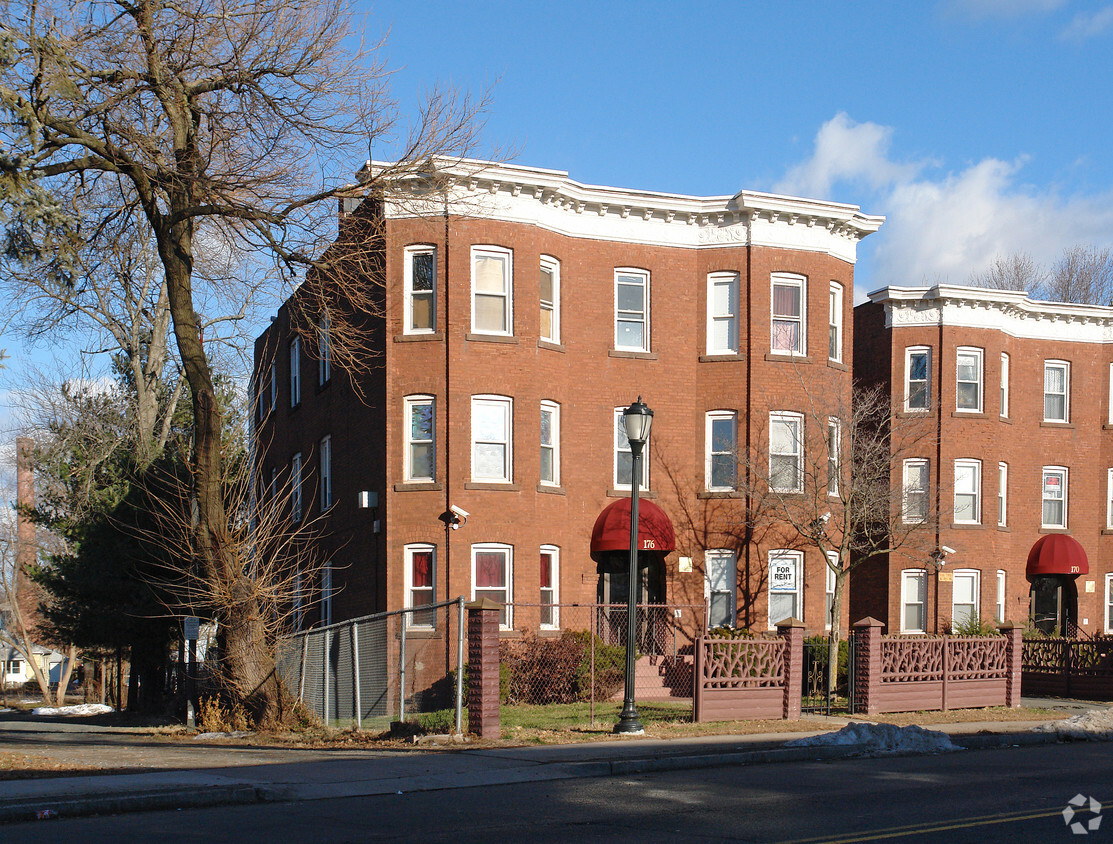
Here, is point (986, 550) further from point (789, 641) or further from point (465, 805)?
point (465, 805)

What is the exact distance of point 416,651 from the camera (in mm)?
23797

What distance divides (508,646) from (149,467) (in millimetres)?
13126

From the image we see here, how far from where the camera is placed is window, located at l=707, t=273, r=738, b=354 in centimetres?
2733

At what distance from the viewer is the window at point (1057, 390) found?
35.4 metres

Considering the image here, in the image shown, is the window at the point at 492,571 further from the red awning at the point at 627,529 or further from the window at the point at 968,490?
the window at the point at 968,490

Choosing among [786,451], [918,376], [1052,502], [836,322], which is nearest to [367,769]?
[786,451]

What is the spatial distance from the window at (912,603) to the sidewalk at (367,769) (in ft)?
45.9

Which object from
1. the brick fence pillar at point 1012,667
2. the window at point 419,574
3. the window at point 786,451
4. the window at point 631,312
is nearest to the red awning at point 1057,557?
the window at point 786,451

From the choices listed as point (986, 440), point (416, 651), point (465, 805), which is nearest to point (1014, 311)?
point (986, 440)

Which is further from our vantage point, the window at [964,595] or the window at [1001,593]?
the window at [1001,593]

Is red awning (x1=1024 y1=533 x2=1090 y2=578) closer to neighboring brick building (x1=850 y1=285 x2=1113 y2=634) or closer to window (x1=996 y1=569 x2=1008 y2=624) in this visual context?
neighboring brick building (x1=850 y1=285 x2=1113 y2=634)

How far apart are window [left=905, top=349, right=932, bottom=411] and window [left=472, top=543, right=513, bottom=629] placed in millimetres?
14010

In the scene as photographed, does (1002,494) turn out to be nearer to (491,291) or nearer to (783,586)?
(783,586)

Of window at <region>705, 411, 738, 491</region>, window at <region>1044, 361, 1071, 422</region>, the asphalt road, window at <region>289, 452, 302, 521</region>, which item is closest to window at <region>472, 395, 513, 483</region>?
window at <region>705, 411, 738, 491</region>
